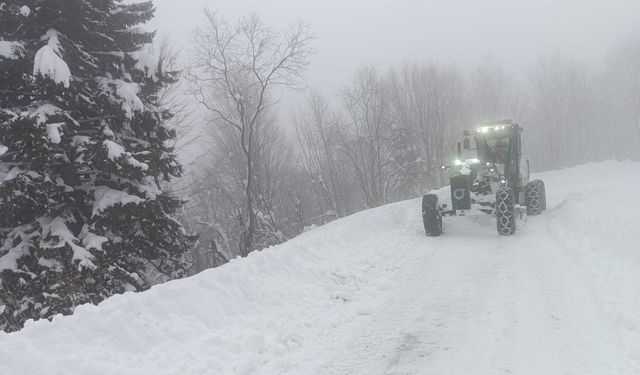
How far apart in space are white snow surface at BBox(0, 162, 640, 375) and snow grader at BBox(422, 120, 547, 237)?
1.89m

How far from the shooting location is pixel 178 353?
4895mm

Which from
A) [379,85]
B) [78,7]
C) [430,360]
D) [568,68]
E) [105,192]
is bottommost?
[430,360]

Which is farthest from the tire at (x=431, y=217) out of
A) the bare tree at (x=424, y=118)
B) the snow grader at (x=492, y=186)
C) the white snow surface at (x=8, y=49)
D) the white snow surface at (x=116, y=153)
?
the bare tree at (x=424, y=118)

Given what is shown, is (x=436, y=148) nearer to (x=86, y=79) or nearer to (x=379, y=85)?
(x=379, y=85)

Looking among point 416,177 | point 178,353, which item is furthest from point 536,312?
point 416,177

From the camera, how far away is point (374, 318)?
6.17 meters

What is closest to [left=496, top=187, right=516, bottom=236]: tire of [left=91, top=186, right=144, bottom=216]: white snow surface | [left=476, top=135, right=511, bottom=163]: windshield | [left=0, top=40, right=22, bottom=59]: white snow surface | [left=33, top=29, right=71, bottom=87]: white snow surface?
[left=476, top=135, right=511, bottom=163]: windshield

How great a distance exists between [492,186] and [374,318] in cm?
785

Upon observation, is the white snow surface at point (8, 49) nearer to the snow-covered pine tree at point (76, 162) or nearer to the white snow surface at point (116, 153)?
the snow-covered pine tree at point (76, 162)

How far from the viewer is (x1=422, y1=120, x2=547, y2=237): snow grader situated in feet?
37.4

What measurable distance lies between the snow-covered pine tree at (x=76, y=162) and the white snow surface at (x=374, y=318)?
2.84 m

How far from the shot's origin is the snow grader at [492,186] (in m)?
11.4

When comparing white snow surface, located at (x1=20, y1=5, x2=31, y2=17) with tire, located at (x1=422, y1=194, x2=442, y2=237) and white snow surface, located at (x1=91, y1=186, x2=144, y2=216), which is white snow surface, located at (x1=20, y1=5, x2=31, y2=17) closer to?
white snow surface, located at (x1=91, y1=186, x2=144, y2=216)

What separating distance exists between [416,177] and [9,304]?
3174 cm
